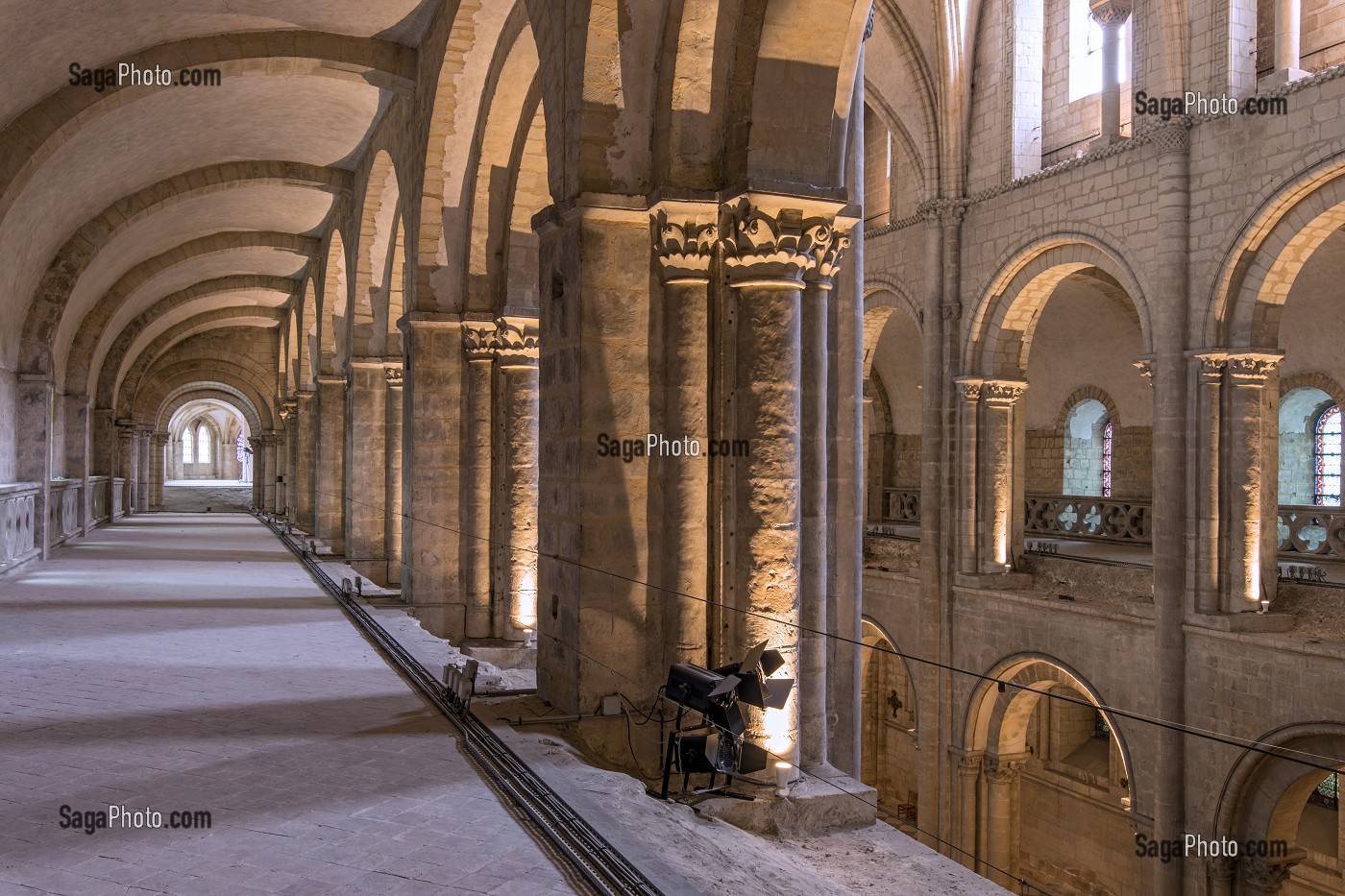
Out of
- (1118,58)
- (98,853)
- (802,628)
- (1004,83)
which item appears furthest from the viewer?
(1004,83)

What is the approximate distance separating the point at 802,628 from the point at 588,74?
3.39 meters

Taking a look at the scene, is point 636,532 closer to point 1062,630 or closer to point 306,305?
point 1062,630

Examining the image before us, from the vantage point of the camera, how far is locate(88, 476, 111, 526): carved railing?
21.6 m

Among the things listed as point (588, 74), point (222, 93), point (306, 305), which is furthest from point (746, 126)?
point (306, 305)

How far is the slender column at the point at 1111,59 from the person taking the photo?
1330 cm

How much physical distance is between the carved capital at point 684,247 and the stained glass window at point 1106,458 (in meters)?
15.3

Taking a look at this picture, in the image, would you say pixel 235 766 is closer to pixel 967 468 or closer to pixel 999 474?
pixel 967 468

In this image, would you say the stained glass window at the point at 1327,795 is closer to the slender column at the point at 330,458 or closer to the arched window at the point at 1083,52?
the arched window at the point at 1083,52

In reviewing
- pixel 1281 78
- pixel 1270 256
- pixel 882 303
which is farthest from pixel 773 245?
pixel 882 303

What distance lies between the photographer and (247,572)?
14.0 m

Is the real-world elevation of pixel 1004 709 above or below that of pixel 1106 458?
below

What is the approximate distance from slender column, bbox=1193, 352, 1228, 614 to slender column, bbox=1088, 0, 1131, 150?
11.1ft

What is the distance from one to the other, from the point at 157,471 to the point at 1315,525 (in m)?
33.4

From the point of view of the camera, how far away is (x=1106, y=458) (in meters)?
19.5
